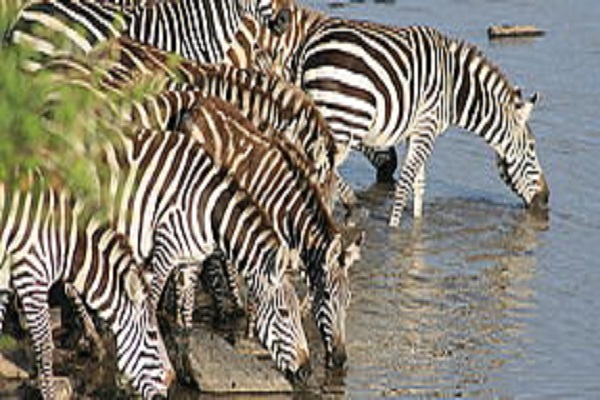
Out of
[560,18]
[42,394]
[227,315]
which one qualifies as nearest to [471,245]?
[227,315]

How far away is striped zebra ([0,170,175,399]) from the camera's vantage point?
40.6 ft

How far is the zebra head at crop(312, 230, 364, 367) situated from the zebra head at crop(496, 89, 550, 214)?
21.0ft

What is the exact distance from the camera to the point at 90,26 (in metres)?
17.2

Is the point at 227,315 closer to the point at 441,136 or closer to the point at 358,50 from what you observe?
the point at 358,50

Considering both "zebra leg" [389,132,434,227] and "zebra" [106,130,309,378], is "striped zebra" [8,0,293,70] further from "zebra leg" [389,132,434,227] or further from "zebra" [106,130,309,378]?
"zebra" [106,130,309,378]

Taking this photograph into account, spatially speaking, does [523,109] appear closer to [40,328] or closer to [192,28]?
[192,28]

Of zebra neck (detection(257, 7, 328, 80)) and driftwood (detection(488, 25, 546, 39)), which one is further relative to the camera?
driftwood (detection(488, 25, 546, 39))

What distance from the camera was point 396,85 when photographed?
19516 mm

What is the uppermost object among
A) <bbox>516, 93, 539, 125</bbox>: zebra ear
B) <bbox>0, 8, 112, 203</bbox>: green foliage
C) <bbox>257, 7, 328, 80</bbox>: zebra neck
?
<bbox>0, 8, 112, 203</bbox>: green foliage

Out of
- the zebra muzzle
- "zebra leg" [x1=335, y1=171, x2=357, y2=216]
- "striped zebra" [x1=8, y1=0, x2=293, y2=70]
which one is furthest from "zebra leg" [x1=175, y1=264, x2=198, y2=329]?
the zebra muzzle

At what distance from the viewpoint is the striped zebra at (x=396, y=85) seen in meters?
19.2

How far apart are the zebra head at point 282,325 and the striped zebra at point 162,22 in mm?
3552

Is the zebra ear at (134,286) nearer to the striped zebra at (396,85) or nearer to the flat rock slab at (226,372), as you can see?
the flat rock slab at (226,372)

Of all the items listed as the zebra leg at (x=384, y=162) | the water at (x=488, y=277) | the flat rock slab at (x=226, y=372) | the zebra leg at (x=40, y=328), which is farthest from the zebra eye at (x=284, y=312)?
the zebra leg at (x=384, y=162)
